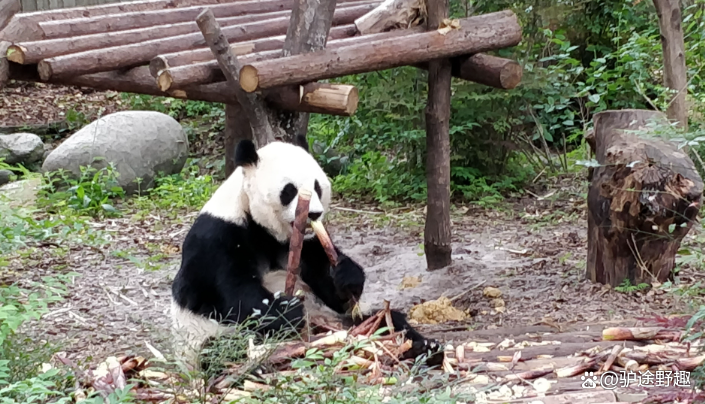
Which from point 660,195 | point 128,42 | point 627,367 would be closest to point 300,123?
point 128,42

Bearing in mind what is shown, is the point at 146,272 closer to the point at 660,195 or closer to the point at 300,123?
the point at 300,123

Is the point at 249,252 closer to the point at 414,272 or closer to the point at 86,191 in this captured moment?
the point at 414,272

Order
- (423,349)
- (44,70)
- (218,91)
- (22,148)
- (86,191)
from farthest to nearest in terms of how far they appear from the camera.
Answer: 1. (22,148)
2. (86,191)
3. (218,91)
4. (44,70)
5. (423,349)

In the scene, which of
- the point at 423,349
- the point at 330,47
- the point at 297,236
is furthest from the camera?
the point at 330,47

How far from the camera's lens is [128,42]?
4887 mm

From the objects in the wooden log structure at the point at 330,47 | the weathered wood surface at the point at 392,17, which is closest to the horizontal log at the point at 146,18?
the weathered wood surface at the point at 392,17

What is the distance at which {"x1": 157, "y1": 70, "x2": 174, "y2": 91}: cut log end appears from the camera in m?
4.16

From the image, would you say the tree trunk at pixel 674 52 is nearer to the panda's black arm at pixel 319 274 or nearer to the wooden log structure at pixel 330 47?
the wooden log structure at pixel 330 47

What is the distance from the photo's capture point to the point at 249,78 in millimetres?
4070

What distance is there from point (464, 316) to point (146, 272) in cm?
260

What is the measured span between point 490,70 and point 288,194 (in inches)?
91.9

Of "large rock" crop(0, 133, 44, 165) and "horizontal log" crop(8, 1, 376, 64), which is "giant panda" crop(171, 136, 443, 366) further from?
"large rock" crop(0, 133, 44, 165)

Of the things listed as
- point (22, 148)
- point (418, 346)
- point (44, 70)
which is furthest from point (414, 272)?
point (22, 148)

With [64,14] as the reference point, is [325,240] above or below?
below
